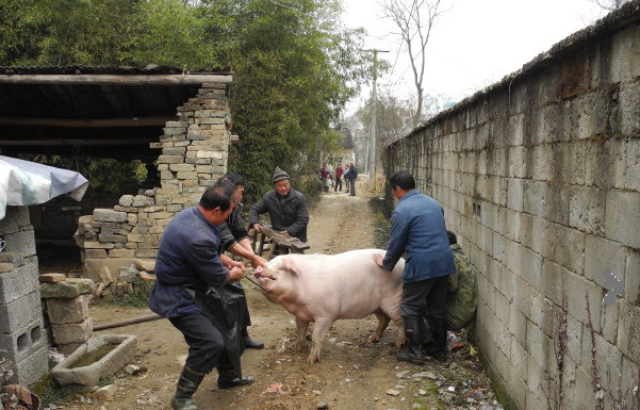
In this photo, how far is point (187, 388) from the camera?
4.11 m

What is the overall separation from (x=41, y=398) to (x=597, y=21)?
5130 mm

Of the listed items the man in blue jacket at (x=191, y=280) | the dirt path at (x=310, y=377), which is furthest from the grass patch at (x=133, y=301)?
the man in blue jacket at (x=191, y=280)

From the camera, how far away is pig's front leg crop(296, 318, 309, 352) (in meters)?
5.48

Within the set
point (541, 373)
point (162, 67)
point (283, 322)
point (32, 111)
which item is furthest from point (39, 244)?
point (541, 373)

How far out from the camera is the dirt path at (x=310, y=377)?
4.45 m

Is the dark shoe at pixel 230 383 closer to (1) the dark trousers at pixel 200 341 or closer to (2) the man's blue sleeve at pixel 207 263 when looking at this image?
(1) the dark trousers at pixel 200 341

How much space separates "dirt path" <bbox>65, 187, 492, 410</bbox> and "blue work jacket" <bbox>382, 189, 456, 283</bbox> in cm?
98

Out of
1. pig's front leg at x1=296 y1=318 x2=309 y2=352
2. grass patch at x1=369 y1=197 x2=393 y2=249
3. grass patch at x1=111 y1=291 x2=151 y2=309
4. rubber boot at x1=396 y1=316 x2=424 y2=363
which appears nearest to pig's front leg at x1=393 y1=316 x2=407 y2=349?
rubber boot at x1=396 y1=316 x2=424 y2=363

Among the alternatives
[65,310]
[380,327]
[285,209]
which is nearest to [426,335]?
[380,327]

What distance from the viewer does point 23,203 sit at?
14.3ft

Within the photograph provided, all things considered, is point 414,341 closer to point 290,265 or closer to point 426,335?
point 426,335

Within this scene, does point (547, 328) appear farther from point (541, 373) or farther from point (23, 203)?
point (23, 203)

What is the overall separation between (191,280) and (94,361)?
1.84 metres

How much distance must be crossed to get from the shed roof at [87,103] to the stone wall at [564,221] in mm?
5268
